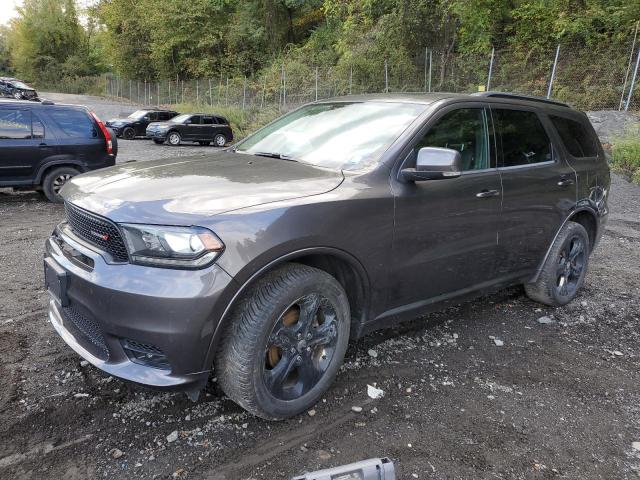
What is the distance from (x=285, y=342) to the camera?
8.95 ft

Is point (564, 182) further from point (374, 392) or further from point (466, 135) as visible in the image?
point (374, 392)

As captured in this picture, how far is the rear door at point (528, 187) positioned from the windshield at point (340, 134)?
0.92 metres

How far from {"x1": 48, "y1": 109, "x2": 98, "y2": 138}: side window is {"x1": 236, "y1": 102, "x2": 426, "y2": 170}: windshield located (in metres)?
5.90

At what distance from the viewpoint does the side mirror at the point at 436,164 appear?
9.64 feet

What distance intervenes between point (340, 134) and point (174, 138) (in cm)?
1988

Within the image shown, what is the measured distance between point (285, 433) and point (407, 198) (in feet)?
5.01

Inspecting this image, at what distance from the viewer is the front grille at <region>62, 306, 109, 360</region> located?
2.58m

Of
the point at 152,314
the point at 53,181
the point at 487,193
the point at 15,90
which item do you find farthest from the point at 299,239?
the point at 15,90

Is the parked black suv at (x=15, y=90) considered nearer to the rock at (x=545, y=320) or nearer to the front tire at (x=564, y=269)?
the front tire at (x=564, y=269)

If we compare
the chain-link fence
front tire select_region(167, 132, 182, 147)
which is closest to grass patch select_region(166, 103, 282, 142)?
the chain-link fence

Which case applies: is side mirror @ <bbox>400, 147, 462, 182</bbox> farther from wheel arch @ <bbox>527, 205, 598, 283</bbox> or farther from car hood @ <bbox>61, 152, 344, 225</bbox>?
wheel arch @ <bbox>527, 205, 598, 283</bbox>

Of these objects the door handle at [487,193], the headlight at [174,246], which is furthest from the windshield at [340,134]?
the headlight at [174,246]

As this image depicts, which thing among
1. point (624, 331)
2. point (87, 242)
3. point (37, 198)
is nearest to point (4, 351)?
point (87, 242)

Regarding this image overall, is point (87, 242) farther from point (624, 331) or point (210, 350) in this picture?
point (624, 331)
